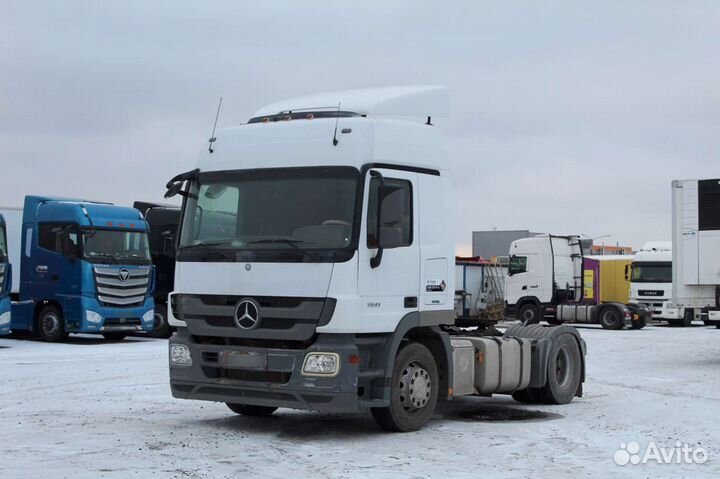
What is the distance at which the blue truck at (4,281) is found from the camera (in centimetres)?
2262

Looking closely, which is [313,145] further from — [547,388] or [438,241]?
[547,388]

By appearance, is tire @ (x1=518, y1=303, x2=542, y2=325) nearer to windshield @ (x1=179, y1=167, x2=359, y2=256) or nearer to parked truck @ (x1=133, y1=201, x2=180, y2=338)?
parked truck @ (x1=133, y1=201, x2=180, y2=338)

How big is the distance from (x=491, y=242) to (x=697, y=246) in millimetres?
54546

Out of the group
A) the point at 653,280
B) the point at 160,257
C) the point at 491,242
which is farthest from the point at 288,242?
the point at 491,242

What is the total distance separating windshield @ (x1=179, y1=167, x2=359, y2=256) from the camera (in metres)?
9.97

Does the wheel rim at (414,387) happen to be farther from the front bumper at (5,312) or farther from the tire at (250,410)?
the front bumper at (5,312)

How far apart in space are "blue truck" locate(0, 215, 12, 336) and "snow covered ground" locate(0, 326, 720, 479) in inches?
237

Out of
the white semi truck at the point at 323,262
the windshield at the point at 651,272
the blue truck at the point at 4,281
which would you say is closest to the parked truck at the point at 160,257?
the blue truck at the point at 4,281

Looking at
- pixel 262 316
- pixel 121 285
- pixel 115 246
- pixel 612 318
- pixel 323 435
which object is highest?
pixel 115 246

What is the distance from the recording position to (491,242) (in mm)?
76438

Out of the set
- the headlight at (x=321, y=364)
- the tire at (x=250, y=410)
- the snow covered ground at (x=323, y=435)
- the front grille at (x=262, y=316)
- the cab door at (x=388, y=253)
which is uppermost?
the cab door at (x=388, y=253)

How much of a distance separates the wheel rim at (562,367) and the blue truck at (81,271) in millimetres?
13569

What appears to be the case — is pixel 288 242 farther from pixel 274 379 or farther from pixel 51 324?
pixel 51 324

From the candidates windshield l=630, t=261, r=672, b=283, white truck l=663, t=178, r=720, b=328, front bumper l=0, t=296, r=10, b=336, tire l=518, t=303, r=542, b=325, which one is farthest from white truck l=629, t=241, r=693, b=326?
front bumper l=0, t=296, r=10, b=336
